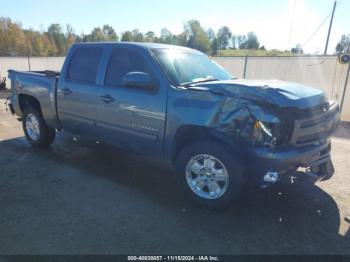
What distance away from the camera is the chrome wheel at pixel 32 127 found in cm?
572

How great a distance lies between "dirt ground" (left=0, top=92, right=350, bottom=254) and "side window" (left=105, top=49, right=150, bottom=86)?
1460 mm

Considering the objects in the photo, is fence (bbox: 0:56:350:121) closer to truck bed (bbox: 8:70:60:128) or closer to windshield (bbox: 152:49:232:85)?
windshield (bbox: 152:49:232:85)

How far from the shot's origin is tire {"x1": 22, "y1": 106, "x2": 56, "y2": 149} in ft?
18.5

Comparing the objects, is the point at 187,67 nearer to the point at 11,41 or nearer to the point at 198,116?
the point at 198,116

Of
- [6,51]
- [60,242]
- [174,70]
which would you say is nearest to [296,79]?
[174,70]

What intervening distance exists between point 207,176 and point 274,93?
47.5 inches

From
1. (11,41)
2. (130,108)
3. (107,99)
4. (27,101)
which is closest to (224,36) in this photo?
(11,41)

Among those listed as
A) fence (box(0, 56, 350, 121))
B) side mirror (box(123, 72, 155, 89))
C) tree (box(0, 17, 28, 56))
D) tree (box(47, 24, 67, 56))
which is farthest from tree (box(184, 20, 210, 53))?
side mirror (box(123, 72, 155, 89))

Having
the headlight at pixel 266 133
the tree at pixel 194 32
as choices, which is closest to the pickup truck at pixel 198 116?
the headlight at pixel 266 133

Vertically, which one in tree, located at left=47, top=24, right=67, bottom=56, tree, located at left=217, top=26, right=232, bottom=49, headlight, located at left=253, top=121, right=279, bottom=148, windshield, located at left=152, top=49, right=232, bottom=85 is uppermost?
tree, located at left=217, top=26, right=232, bottom=49

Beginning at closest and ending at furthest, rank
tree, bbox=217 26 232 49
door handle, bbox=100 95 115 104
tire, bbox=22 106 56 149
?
door handle, bbox=100 95 115 104 → tire, bbox=22 106 56 149 → tree, bbox=217 26 232 49

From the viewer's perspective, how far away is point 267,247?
2.80 metres

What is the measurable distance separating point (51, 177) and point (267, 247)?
3.18 m

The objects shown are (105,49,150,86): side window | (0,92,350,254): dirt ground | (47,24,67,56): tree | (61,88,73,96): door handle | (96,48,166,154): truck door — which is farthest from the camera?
(47,24,67,56): tree
